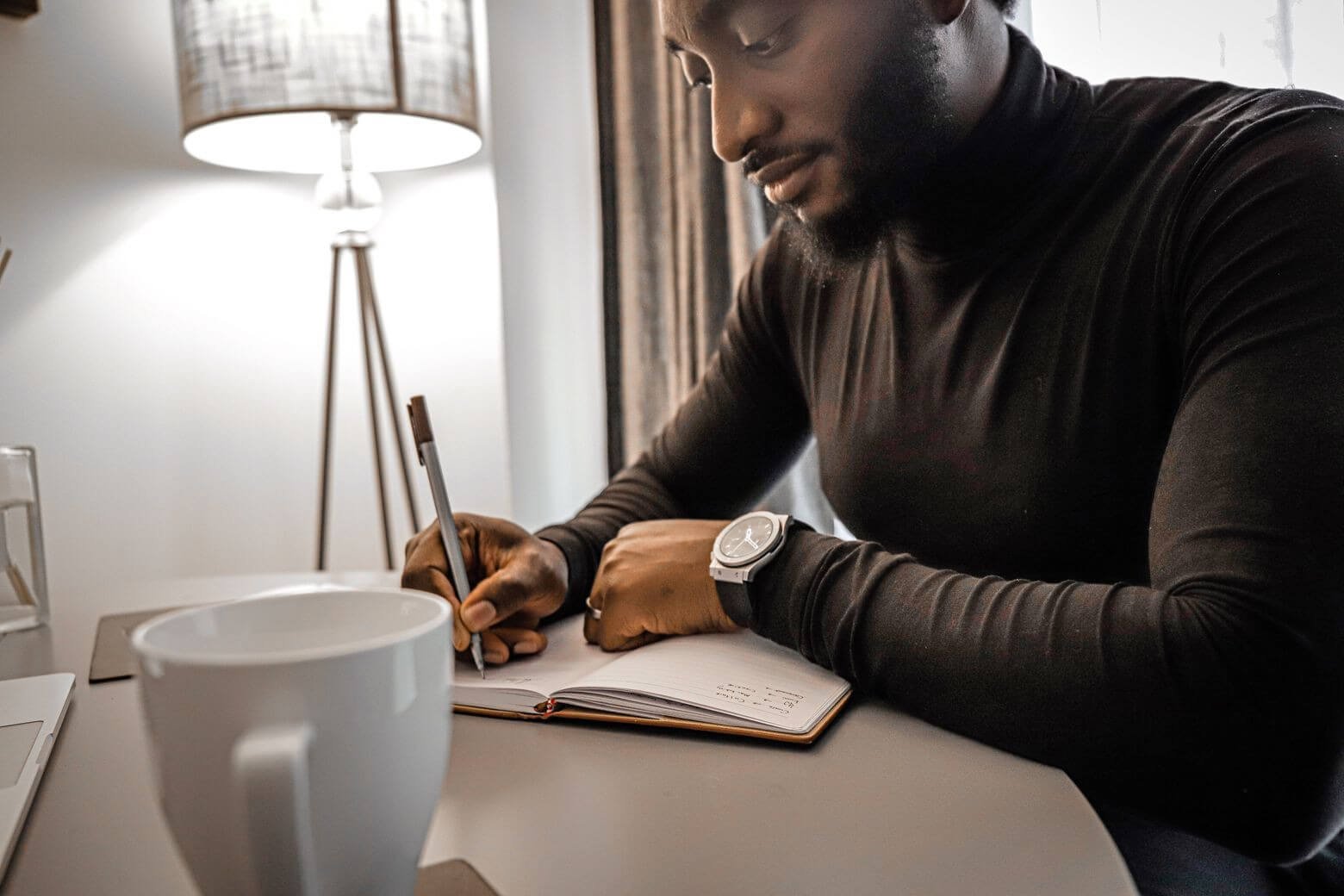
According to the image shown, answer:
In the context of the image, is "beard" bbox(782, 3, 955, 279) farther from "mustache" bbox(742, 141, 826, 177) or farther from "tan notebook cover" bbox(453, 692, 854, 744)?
"tan notebook cover" bbox(453, 692, 854, 744)

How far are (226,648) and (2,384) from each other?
1893 millimetres

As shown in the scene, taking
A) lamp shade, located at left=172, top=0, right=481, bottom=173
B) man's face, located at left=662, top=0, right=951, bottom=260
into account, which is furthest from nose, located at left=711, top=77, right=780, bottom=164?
lamp shade, located at left=172, top=0, right=481, bottom=173

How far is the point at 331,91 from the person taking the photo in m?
1.68

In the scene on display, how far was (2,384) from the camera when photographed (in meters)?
1.93

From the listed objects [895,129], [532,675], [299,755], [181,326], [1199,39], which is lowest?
[532,675]

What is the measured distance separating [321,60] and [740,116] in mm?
1021

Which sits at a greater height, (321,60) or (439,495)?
(321,60)

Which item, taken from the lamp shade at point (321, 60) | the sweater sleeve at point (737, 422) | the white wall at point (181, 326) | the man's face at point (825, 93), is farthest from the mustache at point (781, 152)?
the white wall at point (181, 326)

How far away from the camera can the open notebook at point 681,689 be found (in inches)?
23.7

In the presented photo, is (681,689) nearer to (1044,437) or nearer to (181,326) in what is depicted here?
(1044,437)

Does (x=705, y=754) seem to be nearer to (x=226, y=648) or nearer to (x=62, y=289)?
(x=226, y=648)

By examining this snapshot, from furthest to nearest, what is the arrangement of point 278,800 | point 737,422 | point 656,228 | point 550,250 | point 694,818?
point 550,250 → point 656,228 → point 737,422 → point 694,818 → point 278,800

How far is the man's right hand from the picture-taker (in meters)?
0.76

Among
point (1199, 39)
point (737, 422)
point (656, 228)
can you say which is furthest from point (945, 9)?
point (656, 228)
